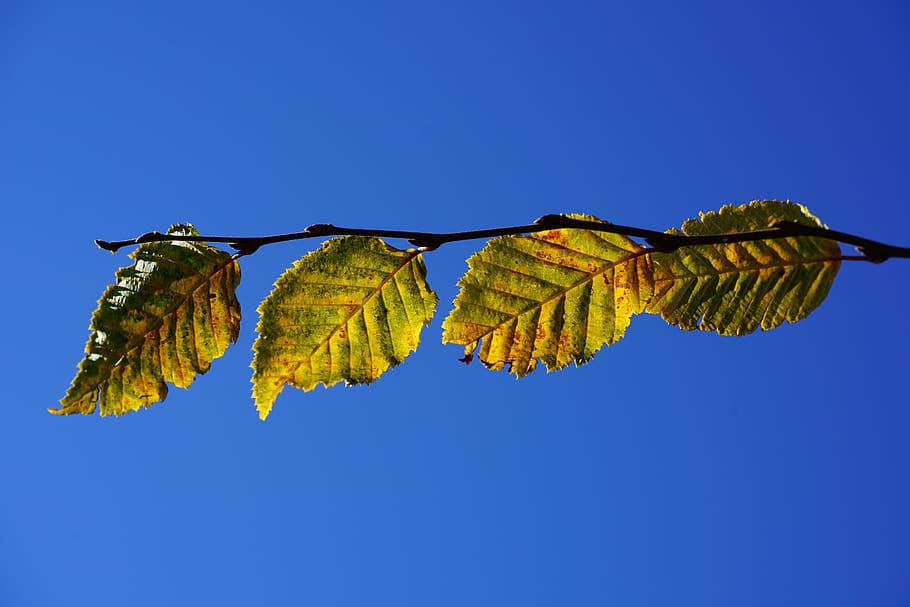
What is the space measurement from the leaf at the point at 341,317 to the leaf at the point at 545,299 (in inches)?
4.0

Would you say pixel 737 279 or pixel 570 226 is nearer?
pixel 570 226

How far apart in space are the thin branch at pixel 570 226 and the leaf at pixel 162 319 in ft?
0.33

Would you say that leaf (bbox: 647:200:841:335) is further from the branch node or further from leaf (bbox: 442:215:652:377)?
the branch node

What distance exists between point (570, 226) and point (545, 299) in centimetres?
41

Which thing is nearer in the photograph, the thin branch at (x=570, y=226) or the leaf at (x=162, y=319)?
the thin branch at (x=570, y=226)

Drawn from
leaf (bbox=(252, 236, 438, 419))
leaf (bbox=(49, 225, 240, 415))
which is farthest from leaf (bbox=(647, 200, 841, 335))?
leaf (bbox=(49, 225, 240, 415))

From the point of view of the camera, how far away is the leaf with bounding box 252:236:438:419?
4.70 feet

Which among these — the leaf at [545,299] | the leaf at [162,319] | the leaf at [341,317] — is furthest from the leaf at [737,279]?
the leaf at [162,319]

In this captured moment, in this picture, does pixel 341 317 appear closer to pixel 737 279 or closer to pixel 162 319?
pixel 162 319

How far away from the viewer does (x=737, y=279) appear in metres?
1.48

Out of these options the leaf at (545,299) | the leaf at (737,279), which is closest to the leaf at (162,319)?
the leaf at (545,299)

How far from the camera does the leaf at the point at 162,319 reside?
1474mm

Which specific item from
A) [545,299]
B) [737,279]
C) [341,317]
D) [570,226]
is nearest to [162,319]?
[341,317]

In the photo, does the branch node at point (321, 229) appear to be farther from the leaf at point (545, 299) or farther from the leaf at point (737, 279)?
the leaf at point (737, 279)
